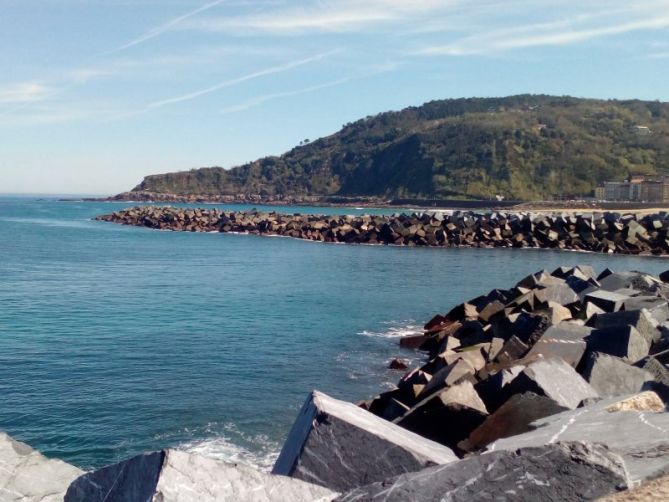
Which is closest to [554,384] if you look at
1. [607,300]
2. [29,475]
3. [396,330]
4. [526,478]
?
[526,478]

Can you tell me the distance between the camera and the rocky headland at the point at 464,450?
342cm

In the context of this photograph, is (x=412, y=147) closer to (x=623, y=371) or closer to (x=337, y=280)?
(x=337, y=280)

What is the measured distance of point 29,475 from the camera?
5312 millimetres

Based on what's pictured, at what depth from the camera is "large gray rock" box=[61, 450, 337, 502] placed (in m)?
3.49

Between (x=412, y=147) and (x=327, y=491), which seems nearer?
(x=327, y=491)

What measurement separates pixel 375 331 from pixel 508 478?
12.9 meters

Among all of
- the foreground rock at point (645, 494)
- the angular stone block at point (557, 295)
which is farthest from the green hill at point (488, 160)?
the foreground rock at point (645, 494)

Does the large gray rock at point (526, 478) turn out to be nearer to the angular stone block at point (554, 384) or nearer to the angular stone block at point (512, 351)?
the angular stone block at point (554, 384)

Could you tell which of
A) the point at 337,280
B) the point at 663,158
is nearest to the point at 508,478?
the point at 337,280

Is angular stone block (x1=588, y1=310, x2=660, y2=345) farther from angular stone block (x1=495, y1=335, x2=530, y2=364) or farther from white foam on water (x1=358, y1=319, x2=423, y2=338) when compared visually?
white foam on water (x1=358, y1=319, x2=423, y2=338)

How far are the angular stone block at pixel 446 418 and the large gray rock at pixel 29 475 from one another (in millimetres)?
3090

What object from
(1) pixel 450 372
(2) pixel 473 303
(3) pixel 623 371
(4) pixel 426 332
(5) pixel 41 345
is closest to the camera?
(3) pixel 623 371

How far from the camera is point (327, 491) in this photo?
3908 millimetres

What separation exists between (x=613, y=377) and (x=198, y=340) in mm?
9387
